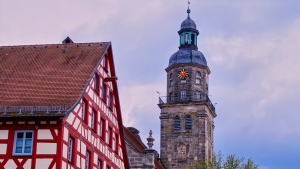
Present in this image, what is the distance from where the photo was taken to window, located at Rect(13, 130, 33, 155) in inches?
1024

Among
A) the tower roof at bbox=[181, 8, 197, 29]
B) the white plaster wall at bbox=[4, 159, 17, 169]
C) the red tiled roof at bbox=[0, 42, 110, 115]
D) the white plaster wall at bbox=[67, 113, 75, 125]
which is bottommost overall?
the white plaster wall at bbox=[4, 159, 17, 169]

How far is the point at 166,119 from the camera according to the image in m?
76.3

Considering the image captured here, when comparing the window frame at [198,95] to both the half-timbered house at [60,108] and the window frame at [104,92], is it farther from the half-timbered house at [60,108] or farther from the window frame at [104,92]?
the window frame at [104,92]

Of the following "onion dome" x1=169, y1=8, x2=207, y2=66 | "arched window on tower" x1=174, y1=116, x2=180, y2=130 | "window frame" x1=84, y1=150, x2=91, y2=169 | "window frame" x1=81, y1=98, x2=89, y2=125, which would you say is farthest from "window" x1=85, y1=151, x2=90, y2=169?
"onion dome" x1=169, y1=8, x2=207, y2=66

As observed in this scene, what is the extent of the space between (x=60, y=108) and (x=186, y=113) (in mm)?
50219

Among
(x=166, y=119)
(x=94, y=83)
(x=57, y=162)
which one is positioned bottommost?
(x=57, y=162)

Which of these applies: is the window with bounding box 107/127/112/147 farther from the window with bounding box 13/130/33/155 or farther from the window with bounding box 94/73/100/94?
the window with bounding box 13/130/33/155

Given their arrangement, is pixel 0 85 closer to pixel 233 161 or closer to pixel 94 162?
pixel 94 162

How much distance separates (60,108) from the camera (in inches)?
1041

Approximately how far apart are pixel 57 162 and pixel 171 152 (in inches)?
1971

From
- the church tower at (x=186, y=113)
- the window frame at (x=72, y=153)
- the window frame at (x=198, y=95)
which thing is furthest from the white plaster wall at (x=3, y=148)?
the window frame at (x=198, y=95)

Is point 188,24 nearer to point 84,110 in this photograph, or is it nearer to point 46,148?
point 84,110

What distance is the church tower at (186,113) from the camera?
75.1 m

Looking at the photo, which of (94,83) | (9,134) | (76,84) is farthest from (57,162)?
(94,83)
